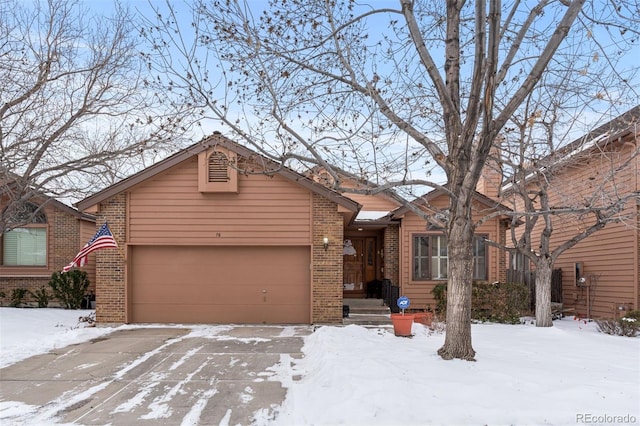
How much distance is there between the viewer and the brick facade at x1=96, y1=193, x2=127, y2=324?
1286 cm

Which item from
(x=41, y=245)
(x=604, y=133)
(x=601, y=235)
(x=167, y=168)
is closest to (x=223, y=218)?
(x=167, y=168)

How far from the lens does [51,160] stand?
14414 millimetres

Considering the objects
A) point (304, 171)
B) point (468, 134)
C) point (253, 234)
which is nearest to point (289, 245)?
point (253, 234)

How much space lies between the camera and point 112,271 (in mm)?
12922

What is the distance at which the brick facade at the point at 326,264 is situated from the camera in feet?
42.2

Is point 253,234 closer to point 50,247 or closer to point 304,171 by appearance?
point 304,171

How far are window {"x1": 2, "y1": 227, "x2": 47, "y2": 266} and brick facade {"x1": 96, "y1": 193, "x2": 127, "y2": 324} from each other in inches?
213

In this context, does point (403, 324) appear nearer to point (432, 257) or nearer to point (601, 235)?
point (432, 257)

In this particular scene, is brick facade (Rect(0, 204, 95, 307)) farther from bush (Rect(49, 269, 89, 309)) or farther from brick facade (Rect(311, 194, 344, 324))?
brick facade (Rect(311, 194, 344, 324))

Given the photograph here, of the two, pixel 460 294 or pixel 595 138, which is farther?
pixel 595 138

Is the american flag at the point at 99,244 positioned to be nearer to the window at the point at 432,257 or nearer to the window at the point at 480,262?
the window at the point at 432,257

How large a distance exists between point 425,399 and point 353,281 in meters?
12.0

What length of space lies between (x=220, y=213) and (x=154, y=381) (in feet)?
21.0

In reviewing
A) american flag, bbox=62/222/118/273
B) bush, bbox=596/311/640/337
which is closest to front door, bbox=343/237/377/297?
bush, bbox=596/311/640/337
